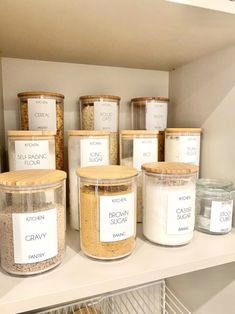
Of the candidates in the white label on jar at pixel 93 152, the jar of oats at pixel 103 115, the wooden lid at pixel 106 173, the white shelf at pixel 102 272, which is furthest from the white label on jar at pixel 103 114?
the white shelf at pixel 102 272

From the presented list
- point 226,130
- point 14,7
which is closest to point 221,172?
point 226,130

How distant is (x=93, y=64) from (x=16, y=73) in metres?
0.24

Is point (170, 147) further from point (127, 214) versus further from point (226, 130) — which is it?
point (127, 214)

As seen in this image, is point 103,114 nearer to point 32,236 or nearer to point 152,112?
point 152,112

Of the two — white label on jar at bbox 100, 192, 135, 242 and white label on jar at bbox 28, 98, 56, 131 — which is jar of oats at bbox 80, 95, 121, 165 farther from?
white label on jar at bbox 100, 192, 135, 242

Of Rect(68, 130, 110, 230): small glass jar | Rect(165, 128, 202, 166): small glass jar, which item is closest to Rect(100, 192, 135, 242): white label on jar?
Rect(68, 130, 110, 230): small glass jar

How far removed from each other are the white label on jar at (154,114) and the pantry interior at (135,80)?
0.10 metres

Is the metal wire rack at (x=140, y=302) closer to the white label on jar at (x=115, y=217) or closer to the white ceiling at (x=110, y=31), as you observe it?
the white label on jar at (x=115, y=217)

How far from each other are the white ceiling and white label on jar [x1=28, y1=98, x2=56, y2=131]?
14cm

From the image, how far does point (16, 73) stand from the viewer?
0.77 meters

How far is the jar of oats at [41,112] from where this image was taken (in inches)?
25.9

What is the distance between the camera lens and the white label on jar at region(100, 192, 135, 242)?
49cm

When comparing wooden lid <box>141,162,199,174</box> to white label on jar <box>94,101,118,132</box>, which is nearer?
wooden lid <box>141,162,199,174</box>

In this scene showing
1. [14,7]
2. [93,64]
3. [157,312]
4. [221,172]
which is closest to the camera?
[14,7]
